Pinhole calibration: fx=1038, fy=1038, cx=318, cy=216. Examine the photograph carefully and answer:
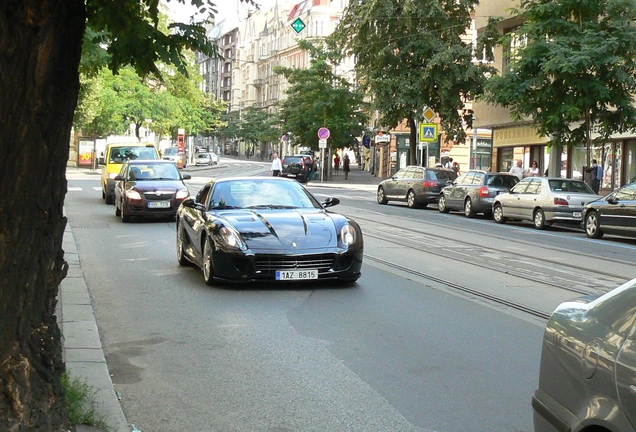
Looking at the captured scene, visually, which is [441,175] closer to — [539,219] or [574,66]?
[574,66]

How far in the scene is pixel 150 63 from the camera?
891 centimetres

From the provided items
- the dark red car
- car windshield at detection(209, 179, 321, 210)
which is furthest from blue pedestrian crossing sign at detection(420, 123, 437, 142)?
car windshield at detection(209, 179, 321, 210)

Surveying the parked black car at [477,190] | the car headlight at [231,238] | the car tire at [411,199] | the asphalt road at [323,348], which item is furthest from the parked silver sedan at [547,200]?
the car headlight at [231,238]

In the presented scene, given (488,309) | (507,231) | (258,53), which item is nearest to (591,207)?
(507,231)

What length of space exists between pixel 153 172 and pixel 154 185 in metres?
1.72

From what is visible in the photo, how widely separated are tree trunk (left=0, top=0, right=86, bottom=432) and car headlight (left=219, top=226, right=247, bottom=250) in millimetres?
6788

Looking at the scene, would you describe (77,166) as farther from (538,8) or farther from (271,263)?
(271,263)

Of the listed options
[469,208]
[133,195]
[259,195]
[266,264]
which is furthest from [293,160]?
[266,264]

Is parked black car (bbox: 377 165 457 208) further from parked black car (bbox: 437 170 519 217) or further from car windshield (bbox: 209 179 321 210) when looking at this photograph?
car windshield (bbox: 209 179 321 210)

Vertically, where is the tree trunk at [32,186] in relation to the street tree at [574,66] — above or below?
Result: below

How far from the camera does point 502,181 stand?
33406 millimetres

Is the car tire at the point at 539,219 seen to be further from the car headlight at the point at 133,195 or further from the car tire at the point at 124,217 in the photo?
the car tire at the point at 124,217

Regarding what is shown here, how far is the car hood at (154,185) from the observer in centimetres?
2453

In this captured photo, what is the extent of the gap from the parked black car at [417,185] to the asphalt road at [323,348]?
2161cm
